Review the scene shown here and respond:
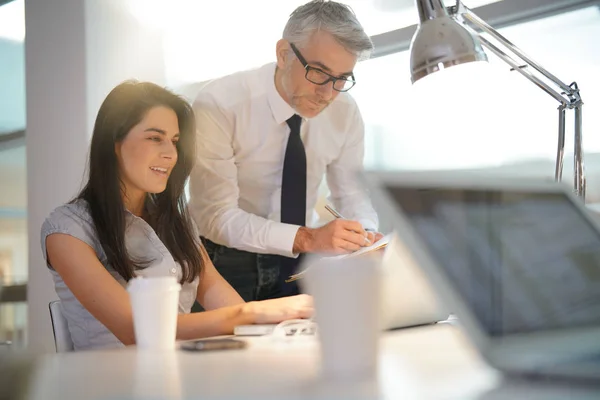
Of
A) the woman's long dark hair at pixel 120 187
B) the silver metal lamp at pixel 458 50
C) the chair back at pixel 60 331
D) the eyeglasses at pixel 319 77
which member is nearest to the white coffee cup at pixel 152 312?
the chair back at pixel 60 331

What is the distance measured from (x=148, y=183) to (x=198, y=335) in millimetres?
719

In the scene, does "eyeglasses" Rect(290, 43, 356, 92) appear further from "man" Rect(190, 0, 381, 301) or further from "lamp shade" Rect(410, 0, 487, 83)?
"lamp shade" Rect(410, 0, 487, 83)

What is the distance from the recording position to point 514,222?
667mm

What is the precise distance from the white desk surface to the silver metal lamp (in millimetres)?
837

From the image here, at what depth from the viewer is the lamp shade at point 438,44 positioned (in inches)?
58.8

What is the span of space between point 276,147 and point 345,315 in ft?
5.93

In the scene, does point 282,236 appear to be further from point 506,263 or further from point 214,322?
point 506,263

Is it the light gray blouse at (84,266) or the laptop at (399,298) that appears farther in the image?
the light gray blouse at (84,266)

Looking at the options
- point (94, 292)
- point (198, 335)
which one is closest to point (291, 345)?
point (198, 335)

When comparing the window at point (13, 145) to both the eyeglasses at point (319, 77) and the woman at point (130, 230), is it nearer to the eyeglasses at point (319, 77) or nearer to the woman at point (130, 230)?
the woman at point (130, 230)

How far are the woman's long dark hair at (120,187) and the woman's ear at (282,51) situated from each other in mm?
380

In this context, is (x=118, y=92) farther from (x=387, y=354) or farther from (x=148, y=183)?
(x=387, y=354)

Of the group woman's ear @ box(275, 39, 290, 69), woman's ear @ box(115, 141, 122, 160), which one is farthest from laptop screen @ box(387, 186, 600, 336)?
woman's ear @ box(275, 39, 290, 69)

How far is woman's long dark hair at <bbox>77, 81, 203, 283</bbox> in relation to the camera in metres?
1.69
